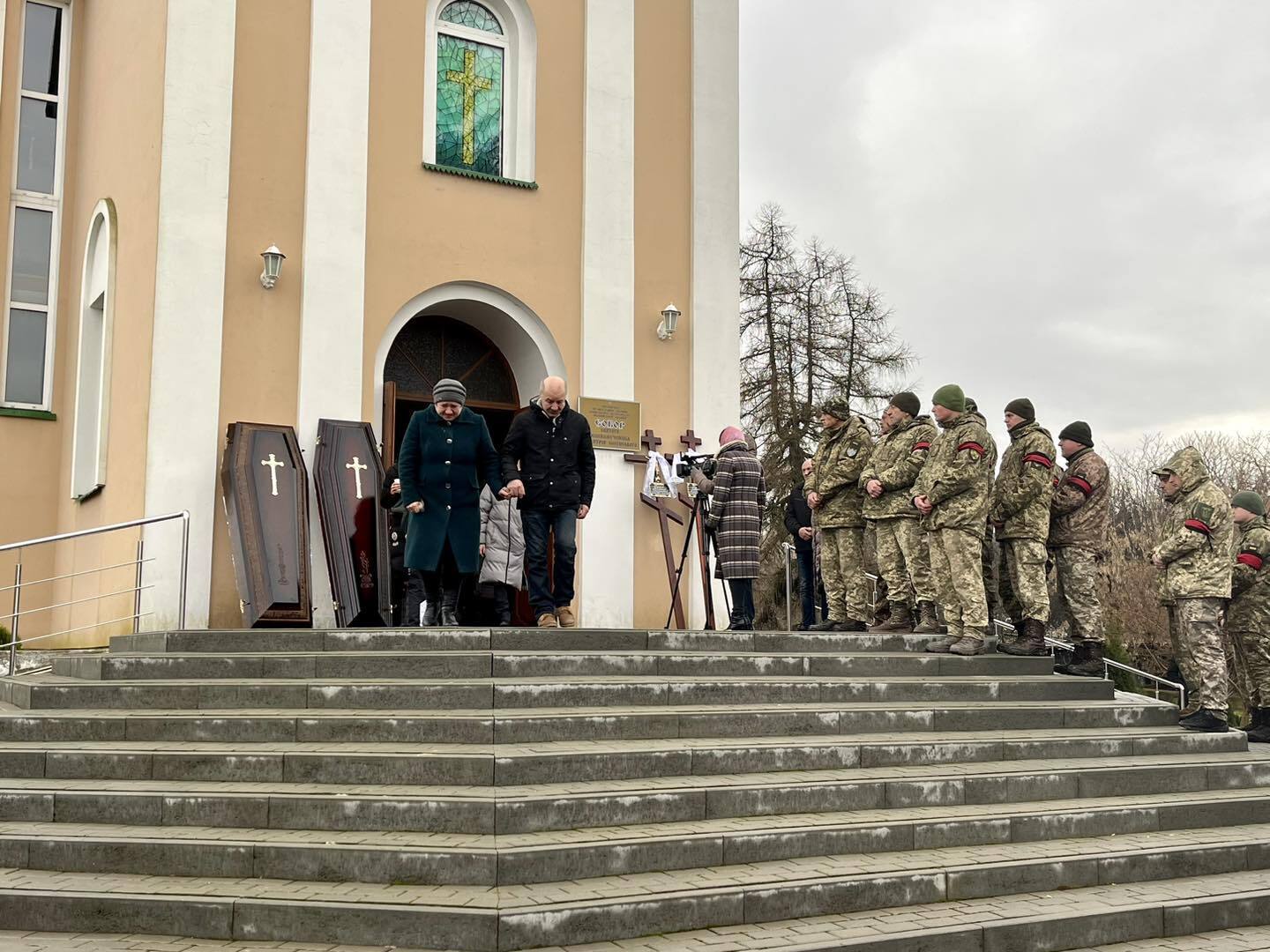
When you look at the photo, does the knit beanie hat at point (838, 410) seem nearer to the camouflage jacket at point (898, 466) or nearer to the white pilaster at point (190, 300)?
the camouflage jacket at point (898, 466)

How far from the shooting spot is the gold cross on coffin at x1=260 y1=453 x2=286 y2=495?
10.7 m

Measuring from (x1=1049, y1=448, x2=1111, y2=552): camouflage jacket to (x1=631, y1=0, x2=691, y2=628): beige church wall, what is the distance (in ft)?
14.0

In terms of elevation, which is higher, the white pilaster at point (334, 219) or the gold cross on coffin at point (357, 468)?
the white pilaster at point (334, 219)

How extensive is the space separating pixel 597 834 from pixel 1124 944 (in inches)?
97.6

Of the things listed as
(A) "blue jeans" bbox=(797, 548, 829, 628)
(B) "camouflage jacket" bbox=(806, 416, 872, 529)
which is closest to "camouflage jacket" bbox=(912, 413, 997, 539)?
(B) "camouflage jacket" bbox=(806, 416, 872, 529)

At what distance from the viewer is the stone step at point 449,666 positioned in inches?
301

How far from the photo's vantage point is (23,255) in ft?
42.7

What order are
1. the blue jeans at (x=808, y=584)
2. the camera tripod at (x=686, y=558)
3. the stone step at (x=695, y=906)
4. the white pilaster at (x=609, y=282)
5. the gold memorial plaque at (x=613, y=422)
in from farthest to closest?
1. the gold memorial plaque at (x=613, y=422)
2. the white pilaster at (x=609, y=282)
3. the blue jeans at (x=808, y=584)
4. the camera tripod at (x=686, y=558)
5. the stone step at (x=695, y=906)

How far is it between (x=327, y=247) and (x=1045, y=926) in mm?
8597

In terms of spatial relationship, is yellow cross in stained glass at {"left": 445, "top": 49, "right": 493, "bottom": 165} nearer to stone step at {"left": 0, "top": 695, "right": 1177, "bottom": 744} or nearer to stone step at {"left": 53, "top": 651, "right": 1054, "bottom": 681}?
stone step at {"left": 53, "top": 651, "right": 1054, "bottom": 681}

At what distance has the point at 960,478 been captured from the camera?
927cm

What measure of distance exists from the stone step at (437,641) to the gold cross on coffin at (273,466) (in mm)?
2192

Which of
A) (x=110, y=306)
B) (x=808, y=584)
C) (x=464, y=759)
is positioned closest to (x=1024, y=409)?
(x=808, y=584)

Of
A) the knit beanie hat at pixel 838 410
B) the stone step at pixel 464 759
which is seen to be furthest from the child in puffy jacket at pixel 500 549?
the stone step at pixel 464 759
